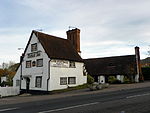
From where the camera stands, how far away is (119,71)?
47.2 metres

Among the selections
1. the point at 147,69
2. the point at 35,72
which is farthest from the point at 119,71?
the point at 35,72

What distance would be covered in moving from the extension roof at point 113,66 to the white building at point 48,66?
8.35 meters

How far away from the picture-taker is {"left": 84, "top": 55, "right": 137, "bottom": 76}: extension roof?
46628 mm

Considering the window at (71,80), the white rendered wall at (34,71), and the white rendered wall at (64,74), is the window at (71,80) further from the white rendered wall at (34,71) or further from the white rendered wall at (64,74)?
the white rendered wall at (34,71)

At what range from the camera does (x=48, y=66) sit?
35500 mm

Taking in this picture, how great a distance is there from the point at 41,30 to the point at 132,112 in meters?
31.2

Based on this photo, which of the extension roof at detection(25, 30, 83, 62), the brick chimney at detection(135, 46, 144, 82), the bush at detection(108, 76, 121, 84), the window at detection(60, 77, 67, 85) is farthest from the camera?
the brick chimney at detection(135, 46, 144, 82)

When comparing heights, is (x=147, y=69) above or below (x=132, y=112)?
above

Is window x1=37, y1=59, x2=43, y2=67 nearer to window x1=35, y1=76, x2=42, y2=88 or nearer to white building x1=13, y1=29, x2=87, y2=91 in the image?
white building x1=13, y1=29, x2=87, y2=91

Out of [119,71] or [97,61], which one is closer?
[119,71]

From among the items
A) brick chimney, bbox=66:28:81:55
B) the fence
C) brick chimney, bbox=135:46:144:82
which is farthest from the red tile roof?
brick chimney, bbox=135:46:144:82

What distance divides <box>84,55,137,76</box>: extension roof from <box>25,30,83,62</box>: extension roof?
10107mm

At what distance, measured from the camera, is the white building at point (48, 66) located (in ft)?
118

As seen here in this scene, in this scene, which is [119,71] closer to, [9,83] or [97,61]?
[97,61]
